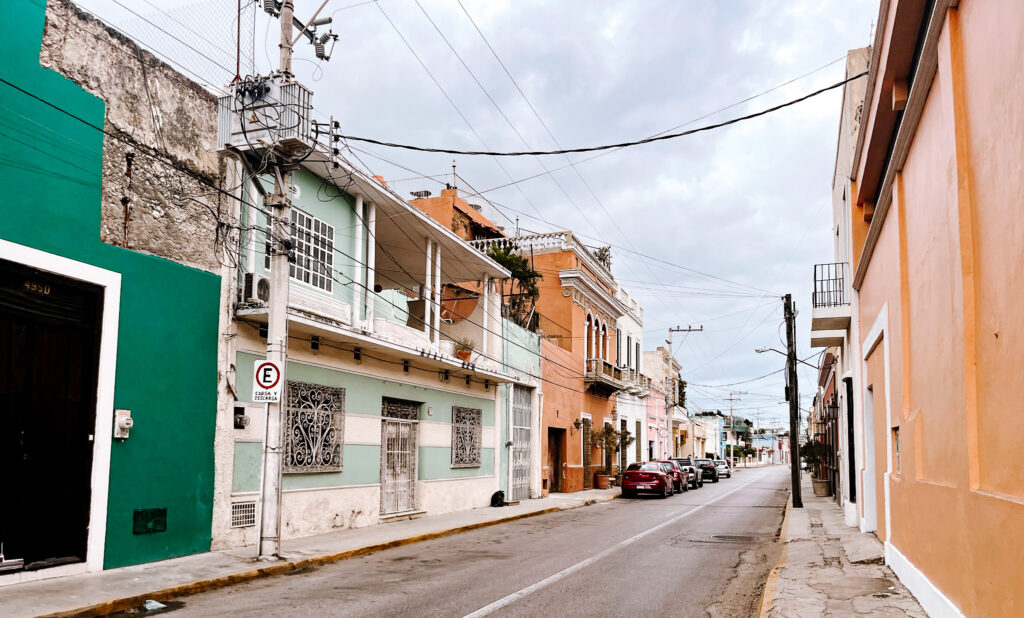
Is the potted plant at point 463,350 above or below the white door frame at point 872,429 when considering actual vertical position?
above

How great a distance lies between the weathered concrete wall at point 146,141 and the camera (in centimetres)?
1072

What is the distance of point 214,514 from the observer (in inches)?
487

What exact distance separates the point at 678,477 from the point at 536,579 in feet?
82.8

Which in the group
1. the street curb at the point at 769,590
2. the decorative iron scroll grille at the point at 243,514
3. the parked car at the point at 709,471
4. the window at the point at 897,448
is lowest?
the parked car at the point at 709,471

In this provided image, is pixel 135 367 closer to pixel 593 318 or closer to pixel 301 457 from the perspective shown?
pixel 301 457

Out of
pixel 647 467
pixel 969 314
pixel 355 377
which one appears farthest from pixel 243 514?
pixel 647 467

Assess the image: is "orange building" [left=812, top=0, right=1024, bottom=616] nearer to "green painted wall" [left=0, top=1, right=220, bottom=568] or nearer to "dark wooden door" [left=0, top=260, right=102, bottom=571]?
"green painted wall" [left=0, top=1, right=220, bottom=568]

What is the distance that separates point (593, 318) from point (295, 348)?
2206cm

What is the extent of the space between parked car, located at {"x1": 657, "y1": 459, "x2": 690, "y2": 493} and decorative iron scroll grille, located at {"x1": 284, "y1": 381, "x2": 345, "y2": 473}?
64.6 ft

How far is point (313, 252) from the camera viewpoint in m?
15.5

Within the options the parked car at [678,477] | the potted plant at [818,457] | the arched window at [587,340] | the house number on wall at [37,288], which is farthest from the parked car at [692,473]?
the house number on wall at [37,288]

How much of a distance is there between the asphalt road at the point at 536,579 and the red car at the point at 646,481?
12472 millimetres

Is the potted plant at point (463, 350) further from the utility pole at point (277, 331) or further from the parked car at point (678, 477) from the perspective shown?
the parked car at point (678, 477)

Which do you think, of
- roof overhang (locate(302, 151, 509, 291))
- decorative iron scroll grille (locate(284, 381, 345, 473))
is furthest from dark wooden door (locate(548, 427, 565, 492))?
decorative iron scroll grille (locate(284, 381, 345, 473))
